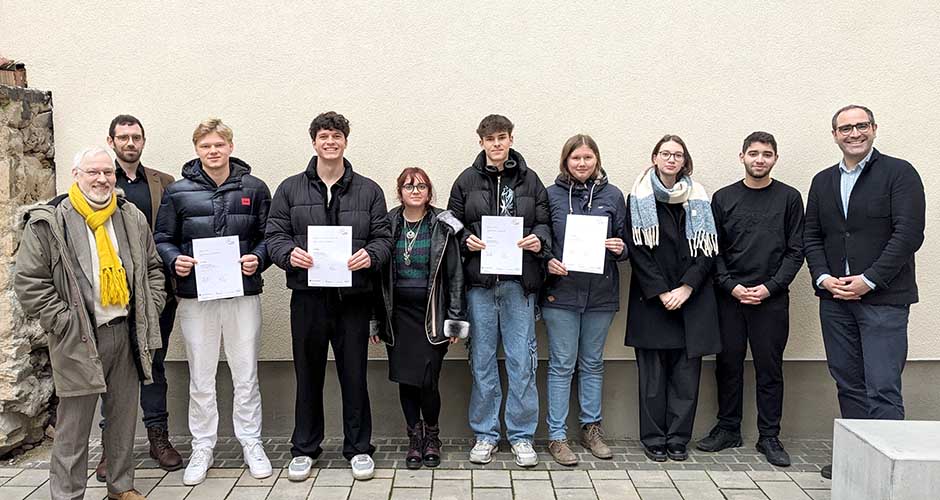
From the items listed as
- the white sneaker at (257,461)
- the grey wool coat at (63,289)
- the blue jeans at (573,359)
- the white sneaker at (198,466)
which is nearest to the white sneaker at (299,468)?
the white sneaker at (257,461)

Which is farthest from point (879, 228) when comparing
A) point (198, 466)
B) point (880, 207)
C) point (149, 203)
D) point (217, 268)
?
point (149, 203)

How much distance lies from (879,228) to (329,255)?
3505 millimetres

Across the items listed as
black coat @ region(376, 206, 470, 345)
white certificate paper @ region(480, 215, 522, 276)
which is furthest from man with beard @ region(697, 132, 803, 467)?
black coat @ region(376, 206, 470, 345)

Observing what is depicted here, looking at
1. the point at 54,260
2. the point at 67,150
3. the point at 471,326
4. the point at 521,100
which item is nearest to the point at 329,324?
the point at 471,326

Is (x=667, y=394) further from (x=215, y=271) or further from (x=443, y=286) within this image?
(x=215, y=271)

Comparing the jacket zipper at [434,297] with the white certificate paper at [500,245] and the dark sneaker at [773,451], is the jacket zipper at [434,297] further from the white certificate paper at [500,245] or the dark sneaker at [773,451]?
the dark sneaker at [773,451]

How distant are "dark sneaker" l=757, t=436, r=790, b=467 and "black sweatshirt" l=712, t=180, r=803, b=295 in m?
1.10

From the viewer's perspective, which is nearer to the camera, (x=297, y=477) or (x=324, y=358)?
(x=297, y=477)

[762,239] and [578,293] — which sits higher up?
[762,239]

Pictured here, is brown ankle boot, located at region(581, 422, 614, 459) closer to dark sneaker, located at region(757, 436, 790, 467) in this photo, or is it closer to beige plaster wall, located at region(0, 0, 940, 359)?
dark sneaker, located at region(757, 436, 790, 467)

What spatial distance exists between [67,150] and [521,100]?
11.6ft

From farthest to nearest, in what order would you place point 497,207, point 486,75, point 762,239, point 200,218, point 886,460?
point 486,75, point 762,239, point 497,207, point 200,218, point 886,460

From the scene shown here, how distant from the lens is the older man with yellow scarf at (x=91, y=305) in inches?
139

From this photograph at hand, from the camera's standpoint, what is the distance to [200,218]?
13.7 ft
